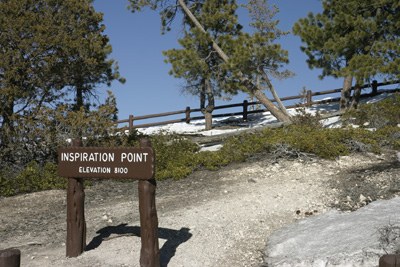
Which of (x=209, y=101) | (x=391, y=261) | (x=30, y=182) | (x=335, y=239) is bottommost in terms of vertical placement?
(x=335, y=239)

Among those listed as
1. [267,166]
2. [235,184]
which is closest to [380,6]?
[267,166]

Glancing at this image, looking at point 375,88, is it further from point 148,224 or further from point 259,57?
point 148,224

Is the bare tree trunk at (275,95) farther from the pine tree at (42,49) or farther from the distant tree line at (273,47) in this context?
the pine tree at (42,49)

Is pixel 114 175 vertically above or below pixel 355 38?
below

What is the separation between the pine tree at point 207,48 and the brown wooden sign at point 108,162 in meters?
13.8

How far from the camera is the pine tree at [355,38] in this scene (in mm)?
16438

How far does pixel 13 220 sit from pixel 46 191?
1722mm

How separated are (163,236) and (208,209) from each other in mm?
1328

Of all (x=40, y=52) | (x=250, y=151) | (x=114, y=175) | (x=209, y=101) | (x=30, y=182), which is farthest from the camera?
(x=209, y=101)

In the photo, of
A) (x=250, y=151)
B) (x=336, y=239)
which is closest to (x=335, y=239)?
(x=336, y=239)

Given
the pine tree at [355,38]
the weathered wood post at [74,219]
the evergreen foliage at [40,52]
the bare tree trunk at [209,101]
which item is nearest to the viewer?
the weathered wood post at [74,219]

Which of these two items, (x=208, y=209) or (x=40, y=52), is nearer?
(x=208, y=209)

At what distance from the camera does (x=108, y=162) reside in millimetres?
5340

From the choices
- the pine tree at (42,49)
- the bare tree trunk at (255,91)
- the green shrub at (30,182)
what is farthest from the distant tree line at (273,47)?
the green shrub at (30,182)
